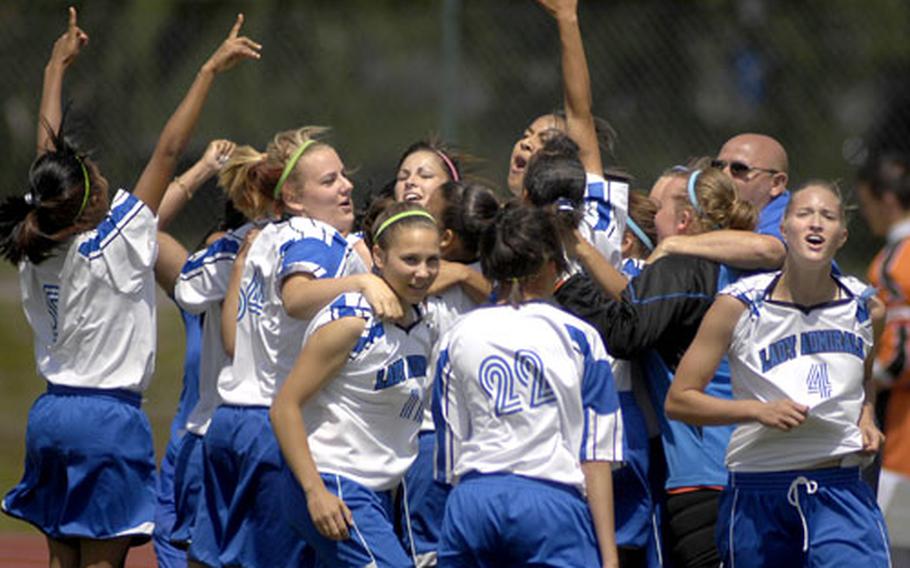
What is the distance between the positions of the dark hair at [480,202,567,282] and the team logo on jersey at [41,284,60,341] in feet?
6.40

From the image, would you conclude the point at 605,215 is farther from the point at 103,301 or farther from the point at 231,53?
the point at 103,301

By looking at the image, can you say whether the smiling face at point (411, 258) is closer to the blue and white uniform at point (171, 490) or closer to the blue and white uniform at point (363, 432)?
the blue and white uniform at point (363, 432)

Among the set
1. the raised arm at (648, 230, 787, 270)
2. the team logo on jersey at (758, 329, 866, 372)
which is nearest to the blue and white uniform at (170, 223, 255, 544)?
the raised arm at (648, 230, 787, 270)

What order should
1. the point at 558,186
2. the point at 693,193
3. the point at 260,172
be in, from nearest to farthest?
the point at 558,186
the point at 693,193
the point at 260,172

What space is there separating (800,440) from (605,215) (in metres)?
1.14

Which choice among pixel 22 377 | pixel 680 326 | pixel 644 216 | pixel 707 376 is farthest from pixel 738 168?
pixel 22 377

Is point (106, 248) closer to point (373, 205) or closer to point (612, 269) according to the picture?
point (373, 205)

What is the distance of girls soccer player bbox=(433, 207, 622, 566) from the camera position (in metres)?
4.86

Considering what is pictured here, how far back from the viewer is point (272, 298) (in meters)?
5.75

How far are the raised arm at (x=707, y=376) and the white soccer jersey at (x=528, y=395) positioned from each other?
27cm

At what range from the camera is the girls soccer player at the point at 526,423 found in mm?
4863

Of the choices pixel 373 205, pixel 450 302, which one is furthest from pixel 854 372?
pixel 373 205

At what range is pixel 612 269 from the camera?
226 inches

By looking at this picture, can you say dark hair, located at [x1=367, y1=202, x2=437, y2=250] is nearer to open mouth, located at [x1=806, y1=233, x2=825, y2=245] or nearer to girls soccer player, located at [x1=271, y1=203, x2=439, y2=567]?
girls soccer player, located at [x1=271, y1=203, x2=439, y2=567]
